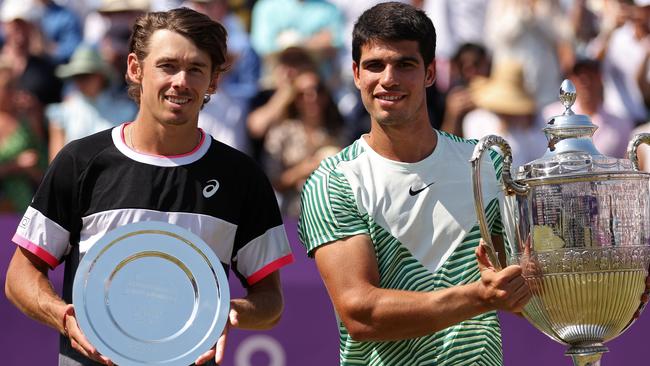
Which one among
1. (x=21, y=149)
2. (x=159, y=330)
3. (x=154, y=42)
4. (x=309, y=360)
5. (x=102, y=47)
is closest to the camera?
(x=159, y=330)

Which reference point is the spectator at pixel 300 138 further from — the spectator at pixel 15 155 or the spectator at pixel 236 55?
the spectator at pixel 15 155

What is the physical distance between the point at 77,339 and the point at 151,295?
25 cm

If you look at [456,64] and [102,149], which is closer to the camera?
[102,149]

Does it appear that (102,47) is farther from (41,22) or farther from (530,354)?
(530,354)

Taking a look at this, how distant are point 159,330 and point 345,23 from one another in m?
5.65

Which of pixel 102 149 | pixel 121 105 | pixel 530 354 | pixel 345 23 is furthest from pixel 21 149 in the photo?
pixel 102 149

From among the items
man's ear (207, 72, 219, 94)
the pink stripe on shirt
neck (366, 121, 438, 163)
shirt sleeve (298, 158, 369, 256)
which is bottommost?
the pink stripe on shirt

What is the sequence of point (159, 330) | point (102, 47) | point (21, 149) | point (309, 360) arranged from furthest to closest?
Answer: 1. point (102, 47)
2. point (21, 149)
3. point (309, 360)
4. point (159, 330)

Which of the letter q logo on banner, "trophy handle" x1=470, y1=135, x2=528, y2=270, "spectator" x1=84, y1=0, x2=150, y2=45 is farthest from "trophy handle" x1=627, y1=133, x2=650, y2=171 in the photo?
"spectator" x1=84, y1=0, x2=150, y2=45

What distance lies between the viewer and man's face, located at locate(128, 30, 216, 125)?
4.08 meters

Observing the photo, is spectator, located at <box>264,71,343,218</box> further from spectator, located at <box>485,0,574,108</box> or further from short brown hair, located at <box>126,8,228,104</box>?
short brown hair, located at <box>126,8,228,104</box>

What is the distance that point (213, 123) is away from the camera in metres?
8.67

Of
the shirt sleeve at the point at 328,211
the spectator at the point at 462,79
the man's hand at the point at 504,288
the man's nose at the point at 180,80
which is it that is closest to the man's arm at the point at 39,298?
the man's nose at the point at 180,80

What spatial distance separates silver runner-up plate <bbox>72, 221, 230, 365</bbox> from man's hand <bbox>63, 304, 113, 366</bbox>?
2cm
